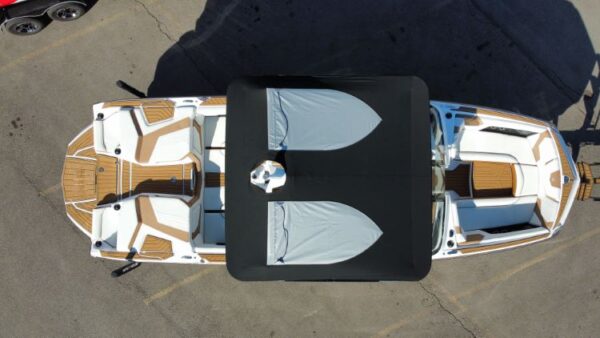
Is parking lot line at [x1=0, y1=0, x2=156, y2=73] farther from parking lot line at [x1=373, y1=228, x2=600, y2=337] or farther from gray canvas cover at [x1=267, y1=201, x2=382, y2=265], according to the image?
parking lot line at [x1=373, y1=228, x2=600, y2=337]

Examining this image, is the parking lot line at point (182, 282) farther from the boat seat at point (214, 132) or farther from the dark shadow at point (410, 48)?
the dark shadow at point (410, 48)

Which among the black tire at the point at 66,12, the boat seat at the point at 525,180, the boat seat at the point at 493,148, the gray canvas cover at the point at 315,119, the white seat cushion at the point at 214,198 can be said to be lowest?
the white seat cushion at the point at 214,198

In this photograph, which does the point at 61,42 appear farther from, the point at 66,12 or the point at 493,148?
the point at 493,148

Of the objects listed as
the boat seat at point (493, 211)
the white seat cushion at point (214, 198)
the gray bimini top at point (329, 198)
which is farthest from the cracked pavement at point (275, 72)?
the gray bimini top at point (329, 198)

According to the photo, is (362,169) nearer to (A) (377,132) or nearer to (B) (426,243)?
(A) (377,132)

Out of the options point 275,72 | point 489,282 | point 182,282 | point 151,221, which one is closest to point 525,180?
point 489,282

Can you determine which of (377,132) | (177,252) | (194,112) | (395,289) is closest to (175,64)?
(194,112)
